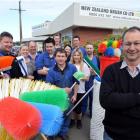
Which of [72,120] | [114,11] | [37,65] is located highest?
A: [114,11]

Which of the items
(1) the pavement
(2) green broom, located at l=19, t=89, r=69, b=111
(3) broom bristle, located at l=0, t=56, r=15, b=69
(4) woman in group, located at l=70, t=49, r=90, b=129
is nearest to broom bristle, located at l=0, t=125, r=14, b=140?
(2) green broom, located at l=19, t=89, r=69, b=111

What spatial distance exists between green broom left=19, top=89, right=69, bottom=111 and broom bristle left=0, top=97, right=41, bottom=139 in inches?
11.2

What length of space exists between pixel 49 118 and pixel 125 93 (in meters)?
0.58

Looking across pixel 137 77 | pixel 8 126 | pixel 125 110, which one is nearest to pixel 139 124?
pixel 125 110

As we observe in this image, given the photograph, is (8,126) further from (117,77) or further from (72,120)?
(72,120)

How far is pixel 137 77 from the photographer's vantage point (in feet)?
7.18

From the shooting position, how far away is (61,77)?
16.0 feet

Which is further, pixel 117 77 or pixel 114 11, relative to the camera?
pixel 114 11

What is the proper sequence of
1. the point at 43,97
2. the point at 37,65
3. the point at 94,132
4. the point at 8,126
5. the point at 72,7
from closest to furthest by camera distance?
the point at 8,126
the point at 43,97
the point at 94,132
the point at 37,65
the point at 72,7

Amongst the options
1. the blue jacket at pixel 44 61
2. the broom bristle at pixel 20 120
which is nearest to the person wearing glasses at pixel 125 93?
the broom bristle at pixel 20 120

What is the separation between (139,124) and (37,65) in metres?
3.77

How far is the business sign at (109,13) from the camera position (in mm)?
20609

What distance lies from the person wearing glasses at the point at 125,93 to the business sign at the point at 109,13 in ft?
61.0

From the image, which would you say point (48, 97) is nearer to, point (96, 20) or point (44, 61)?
point (44, 61)
